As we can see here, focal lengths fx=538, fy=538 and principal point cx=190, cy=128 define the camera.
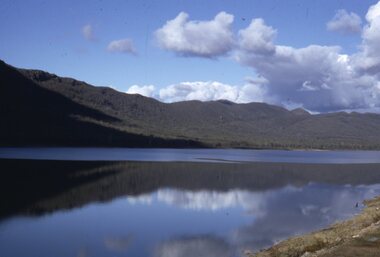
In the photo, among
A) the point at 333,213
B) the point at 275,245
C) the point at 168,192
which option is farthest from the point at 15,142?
the point at 275,245

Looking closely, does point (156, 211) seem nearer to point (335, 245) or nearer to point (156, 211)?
point (156, 211)

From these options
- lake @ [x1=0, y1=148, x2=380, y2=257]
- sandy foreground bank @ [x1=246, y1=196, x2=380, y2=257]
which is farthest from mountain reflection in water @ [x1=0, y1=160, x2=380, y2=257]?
sandy foreground bank @ [x1=246, y1=196, x2=380, y2=257]

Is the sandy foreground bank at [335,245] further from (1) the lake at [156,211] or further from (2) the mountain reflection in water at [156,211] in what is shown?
(2) the mountain reflection in water at [156,211]

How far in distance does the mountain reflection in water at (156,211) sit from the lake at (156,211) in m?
0.07

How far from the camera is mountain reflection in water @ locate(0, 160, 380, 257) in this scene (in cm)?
3288

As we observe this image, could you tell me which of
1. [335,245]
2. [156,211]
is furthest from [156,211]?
[335,245]

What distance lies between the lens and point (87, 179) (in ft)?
241

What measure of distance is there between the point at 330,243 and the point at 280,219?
16011mm

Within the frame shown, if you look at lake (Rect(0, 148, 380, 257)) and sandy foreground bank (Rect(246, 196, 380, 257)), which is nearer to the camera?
sandy foreground bank (Rect(246, 196, 380, 257))

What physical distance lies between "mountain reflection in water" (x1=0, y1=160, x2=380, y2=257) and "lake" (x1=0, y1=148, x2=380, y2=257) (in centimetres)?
7

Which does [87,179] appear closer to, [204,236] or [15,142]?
[204,236]

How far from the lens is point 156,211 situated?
48.7 meters

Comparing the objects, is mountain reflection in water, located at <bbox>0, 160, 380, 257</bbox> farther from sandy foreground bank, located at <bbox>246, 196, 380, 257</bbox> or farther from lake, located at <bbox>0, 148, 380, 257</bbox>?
sandy foreground bank, located at <bbox>246, 196, 380, 257</bbox>

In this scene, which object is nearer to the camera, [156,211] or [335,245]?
[335,245]
